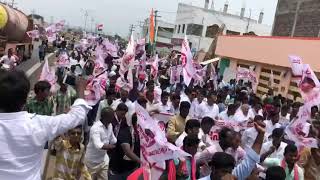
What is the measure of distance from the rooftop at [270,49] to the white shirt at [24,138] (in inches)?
679

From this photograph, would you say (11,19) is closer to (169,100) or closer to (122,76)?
(122,76)

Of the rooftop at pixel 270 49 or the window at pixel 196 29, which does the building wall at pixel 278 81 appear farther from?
the window at pixel 196 29

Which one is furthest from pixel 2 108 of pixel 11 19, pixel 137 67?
pixel 11 19

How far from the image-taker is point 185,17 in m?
75.1

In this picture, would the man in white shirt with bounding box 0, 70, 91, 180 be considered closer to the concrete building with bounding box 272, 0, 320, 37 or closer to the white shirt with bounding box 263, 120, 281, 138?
the white shirt with bounding box 263, 120, 281, 138

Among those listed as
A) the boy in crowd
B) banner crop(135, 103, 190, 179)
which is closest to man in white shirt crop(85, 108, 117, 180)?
the boy in crowd

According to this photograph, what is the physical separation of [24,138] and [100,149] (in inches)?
119

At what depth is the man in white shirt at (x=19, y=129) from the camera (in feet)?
9.71

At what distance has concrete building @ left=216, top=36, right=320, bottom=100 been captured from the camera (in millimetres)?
20734

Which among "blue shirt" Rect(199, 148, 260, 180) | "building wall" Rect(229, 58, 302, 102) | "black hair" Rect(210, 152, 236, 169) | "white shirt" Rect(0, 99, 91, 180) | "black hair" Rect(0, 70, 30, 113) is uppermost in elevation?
"black hair" Rect(0, 70, 30, 113)

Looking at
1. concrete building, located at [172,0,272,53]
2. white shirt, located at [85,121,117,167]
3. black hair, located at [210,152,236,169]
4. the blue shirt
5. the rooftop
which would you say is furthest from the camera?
concrete building, located at [172,0,272,53]

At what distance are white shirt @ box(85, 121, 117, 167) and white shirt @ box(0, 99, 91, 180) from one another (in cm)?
287

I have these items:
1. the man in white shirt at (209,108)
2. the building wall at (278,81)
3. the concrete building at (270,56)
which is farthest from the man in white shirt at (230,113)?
the concrete building at (270,56)

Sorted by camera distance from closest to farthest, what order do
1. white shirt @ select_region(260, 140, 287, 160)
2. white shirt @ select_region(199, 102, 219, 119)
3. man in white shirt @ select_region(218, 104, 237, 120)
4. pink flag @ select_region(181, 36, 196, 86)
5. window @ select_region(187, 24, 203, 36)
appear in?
1. white shirt @ select_region(260, 140, 287, 160)
2. man in white shirt @ select_region(218, 104, 237, 120)
3. white shirt @ select_region(199, 102, 219, 119)
4. pink flag @ select_region(181, 36, 196, 86)
5. window @ select_region(187, 24, 203, 36)
